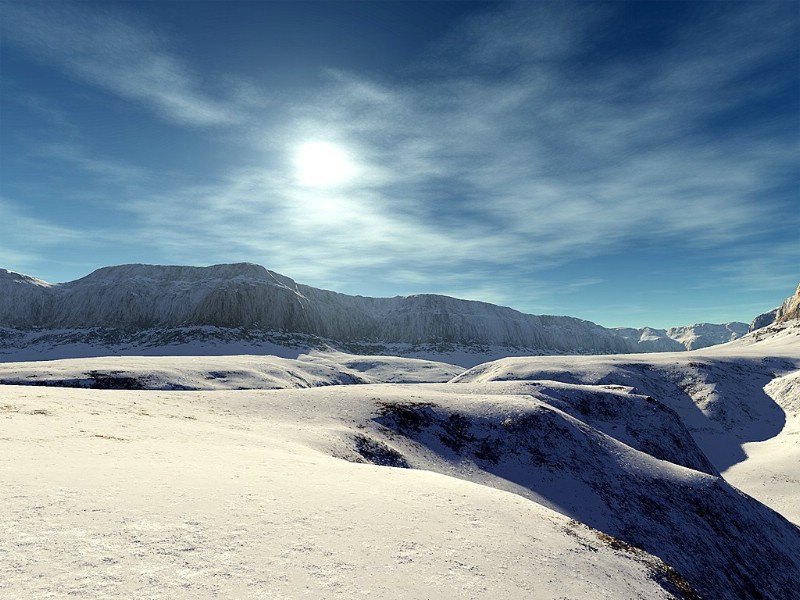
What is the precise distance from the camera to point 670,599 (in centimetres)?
988

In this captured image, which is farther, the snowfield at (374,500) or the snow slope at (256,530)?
the snowfield at (374,500)

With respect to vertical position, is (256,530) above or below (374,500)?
above

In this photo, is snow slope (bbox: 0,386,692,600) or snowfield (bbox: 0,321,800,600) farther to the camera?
snowfield (bbox: 0,321,800,600)

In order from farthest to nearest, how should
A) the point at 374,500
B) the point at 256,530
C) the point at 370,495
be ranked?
1. the point at 370,495
2. the point at 374,500
3. the point at 256,530

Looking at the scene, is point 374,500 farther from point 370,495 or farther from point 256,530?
point 256,530

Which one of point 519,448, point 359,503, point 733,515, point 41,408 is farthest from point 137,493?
point 733,515

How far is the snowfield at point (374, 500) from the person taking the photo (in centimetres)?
613

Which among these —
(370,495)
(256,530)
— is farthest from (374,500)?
(256,530)

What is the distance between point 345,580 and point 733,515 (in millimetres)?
23855

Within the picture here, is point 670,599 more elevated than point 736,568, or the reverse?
point 670,599

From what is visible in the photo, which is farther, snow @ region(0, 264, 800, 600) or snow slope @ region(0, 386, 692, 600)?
snow @ region(0, 264, 800, 600)

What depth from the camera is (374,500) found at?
977 centimetres

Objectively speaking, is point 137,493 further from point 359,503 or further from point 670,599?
point 670,599

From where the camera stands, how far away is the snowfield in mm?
6133
